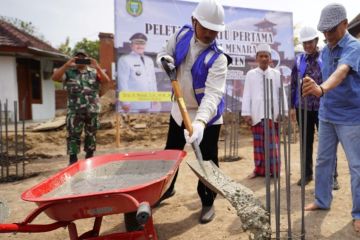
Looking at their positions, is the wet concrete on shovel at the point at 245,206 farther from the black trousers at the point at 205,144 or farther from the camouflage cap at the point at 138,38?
A: the camouflage cap at the point at 138,38

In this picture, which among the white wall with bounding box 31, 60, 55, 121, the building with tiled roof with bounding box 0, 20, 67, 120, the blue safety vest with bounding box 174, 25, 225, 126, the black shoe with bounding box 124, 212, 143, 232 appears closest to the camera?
the black shoe with bounding box 124, 212, 143, 232

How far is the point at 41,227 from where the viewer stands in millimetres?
1615

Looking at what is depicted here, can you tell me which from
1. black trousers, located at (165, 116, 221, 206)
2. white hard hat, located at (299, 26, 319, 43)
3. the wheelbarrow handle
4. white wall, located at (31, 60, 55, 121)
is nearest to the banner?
white hard hat, located at (299, 26, 319, 43)

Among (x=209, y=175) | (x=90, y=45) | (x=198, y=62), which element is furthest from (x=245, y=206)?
(x=90, y=45)

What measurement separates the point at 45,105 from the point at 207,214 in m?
11.9

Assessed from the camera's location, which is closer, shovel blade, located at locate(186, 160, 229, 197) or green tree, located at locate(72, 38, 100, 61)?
shovel blade, located at locate(186, 160, 229, 197)

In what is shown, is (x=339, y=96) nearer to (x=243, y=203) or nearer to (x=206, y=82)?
(x=206, y=82)

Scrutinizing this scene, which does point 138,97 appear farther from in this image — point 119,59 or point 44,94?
point 44,94

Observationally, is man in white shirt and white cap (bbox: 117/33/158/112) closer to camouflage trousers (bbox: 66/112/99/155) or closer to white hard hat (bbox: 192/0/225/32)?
camouflage trousers (bbox: 66/112/99/155)

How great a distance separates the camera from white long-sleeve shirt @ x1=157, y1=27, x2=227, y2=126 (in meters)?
2.36

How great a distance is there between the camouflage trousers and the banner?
1.55 m

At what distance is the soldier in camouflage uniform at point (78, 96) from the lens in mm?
4305

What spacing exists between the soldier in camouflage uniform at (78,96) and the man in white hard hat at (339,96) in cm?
281

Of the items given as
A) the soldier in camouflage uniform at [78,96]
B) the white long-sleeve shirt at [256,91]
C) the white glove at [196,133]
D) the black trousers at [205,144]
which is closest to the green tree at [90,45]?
the soldier in camouflage uniform at [78,96]
